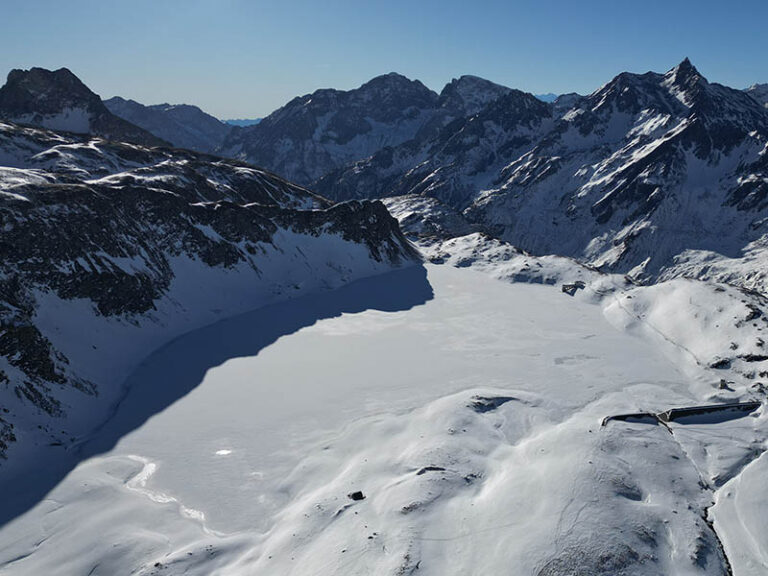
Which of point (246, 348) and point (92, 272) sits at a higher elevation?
point (92, 272)

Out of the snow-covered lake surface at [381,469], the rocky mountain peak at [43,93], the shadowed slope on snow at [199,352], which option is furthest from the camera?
the rocky mountain peak at [43,93]

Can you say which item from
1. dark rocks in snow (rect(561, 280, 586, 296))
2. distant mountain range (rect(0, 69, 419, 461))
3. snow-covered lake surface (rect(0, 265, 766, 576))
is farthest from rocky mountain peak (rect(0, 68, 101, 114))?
dark rocks in snow (rect(561, 280, 586, 296))

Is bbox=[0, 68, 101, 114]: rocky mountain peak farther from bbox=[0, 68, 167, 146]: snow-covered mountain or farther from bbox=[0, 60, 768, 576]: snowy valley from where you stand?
bbox=[0, 60, 768, 576]: snowy valley

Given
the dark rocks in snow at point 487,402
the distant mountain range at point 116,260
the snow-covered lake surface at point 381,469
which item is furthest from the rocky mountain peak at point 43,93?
the dark rocks in snow at point 487,402

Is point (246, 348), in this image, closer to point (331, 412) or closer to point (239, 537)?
point (331, 412)

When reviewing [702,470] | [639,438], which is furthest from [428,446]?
[702,470]

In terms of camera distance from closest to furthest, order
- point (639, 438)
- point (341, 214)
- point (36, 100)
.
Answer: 1. point (639, 438)
2. point (341, 214)
3. point (36, 100)

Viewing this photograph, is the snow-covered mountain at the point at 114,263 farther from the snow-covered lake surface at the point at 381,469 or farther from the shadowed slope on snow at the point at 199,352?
the snow-covered lake surface at the point at 381,469
